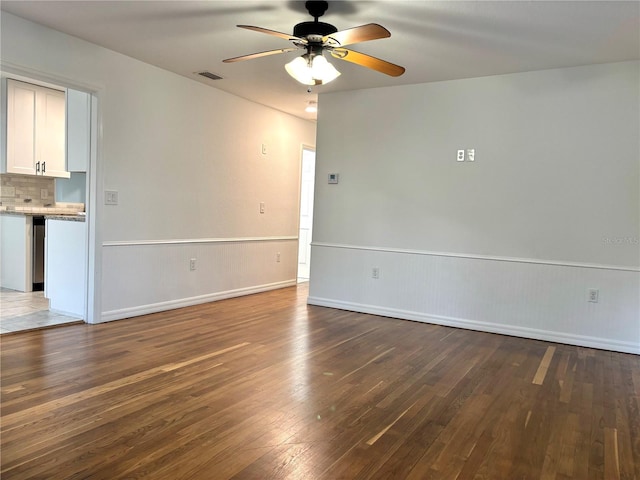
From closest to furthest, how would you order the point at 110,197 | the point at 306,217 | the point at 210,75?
the point at 110,197 → the point at 210,75 → the point at 306,217

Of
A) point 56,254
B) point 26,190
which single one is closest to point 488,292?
point 56,254

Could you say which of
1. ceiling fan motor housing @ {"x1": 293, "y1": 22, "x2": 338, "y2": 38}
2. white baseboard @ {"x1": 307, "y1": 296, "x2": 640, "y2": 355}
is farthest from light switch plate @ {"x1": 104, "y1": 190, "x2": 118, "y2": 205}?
white baseboard @ {"x1": 307, "y1": 296, "x2": 640, "y2": 355}

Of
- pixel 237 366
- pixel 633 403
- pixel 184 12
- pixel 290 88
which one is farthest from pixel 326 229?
pixel 633 403

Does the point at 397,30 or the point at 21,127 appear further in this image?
the point at 21,127

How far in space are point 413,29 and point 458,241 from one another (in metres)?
2.07

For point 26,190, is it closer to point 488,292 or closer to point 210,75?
point 210,75

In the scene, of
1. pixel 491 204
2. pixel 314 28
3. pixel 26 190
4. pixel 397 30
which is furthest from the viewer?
pixel 26 190

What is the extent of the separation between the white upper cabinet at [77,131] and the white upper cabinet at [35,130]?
42.9 inches

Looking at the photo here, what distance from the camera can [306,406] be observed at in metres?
2.49

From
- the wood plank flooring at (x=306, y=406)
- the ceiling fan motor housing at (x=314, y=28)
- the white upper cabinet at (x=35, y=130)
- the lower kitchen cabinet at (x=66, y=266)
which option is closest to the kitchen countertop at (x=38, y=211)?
the white upper cabinet at (x=35, y=130)

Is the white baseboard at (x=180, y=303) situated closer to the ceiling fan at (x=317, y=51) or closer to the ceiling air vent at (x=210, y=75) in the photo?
the ceiling air vent at (x=210, y=75)

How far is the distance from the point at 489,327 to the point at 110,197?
3.69 meters

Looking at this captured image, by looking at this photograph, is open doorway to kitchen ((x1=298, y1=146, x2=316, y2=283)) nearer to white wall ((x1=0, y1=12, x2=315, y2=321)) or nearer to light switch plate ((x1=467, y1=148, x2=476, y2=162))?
white wall ((x1=0, y1=12, x2=315, y2=321))

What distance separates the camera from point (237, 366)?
308 centimetres
